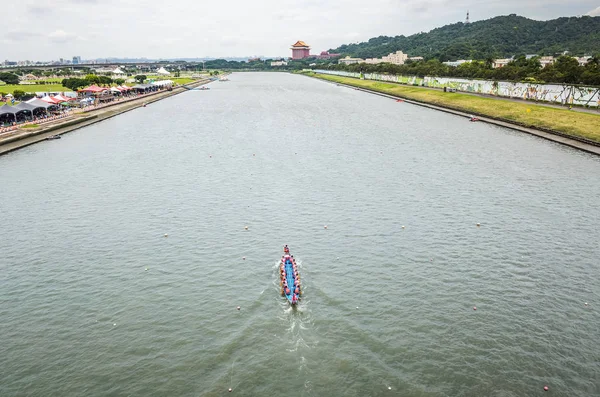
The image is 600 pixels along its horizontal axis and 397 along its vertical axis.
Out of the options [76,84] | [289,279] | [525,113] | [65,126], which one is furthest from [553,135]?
[76,84]

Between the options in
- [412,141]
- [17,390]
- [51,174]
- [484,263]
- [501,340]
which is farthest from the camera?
[412,141]

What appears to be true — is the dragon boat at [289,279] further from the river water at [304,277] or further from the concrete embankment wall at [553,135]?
the concrete embankment wall at [553,135]

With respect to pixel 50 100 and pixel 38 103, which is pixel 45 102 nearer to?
pixel 38 103

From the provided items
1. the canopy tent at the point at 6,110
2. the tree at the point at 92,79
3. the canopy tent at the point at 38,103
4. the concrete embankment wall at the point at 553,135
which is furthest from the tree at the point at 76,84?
the concrete embankment wall at the point at 553,135

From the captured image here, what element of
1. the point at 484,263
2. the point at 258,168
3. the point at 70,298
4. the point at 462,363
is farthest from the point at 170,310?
the point at 258,168

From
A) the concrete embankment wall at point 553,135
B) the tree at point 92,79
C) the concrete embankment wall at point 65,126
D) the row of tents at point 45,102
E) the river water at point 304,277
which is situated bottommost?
the river water at point 304,277

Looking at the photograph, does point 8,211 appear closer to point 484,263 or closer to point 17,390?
point 17,390
